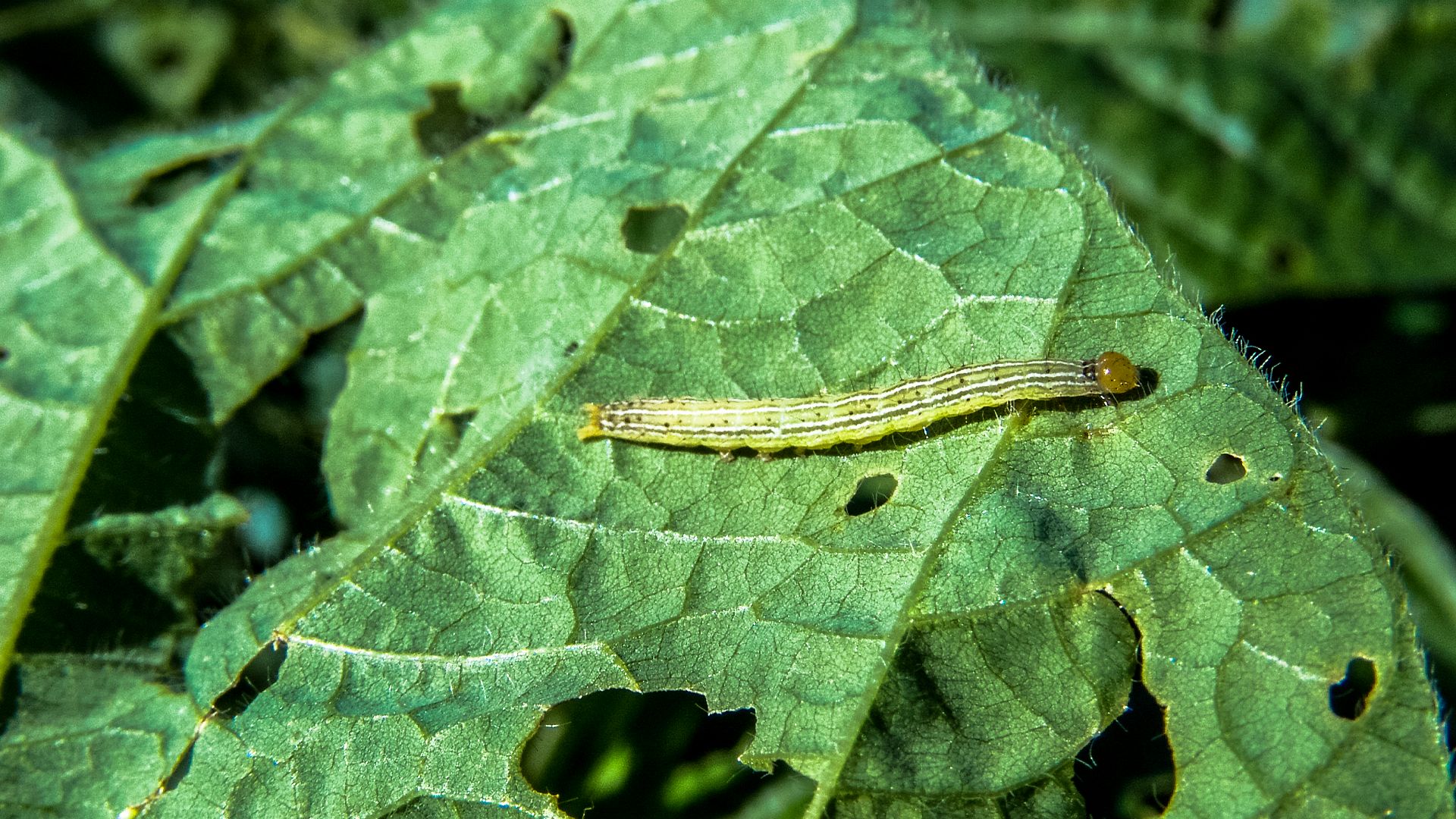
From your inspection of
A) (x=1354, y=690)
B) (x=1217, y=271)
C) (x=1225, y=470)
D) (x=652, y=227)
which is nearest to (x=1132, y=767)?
(x=1354, y=690)

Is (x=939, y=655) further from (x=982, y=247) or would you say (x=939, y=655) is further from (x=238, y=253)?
(x=238, y=253)

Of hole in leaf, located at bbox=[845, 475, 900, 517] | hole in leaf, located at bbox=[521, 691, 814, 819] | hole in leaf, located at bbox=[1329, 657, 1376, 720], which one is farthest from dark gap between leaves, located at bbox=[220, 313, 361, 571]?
hole in leaf, located at bbox=[1329, 657, 1376, 720]

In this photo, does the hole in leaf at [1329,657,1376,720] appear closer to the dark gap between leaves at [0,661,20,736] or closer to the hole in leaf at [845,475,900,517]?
the hole in leaf at [845,475,900,517]

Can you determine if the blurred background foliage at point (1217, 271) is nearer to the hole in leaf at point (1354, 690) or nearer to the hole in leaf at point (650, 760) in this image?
the hole in leaf at point (650, 760)

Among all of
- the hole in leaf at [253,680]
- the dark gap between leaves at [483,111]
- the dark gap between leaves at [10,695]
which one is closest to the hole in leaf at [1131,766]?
the hole in leaf at [253,680]

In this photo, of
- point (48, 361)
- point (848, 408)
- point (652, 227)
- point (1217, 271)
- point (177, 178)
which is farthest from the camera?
point (1217, 271)

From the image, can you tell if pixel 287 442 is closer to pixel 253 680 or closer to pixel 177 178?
pixel 177 178

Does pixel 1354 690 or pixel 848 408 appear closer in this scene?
pixel 1354 690
